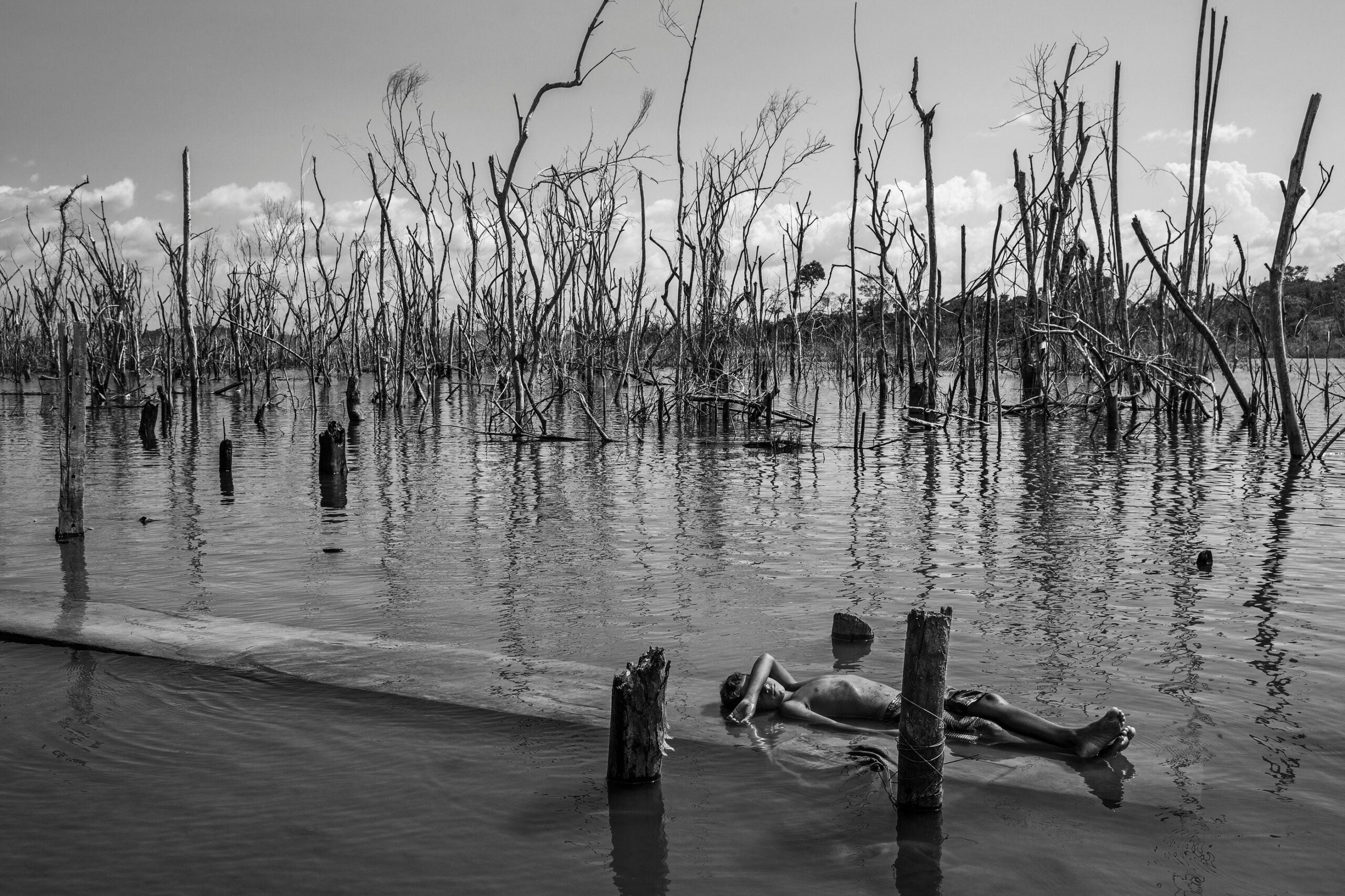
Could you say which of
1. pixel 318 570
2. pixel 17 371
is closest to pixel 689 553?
pixel 318 570

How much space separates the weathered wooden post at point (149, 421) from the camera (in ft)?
50.1

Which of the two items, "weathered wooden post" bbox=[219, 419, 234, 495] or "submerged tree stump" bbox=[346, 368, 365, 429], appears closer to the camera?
"weathered wooden post" bbox=[219, 419, 234, 495]

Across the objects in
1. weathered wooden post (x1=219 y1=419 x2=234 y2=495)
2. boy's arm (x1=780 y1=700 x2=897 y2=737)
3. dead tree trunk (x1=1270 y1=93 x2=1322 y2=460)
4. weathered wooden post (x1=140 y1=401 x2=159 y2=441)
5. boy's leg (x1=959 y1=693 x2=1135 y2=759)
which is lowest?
boy's arm (x1=780 y1=700 x2=897 y2=737)

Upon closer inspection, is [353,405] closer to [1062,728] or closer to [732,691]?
[732,691]

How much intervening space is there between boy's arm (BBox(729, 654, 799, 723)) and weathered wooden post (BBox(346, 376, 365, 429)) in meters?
14.8

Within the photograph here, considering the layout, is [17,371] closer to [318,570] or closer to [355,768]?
[318,570]

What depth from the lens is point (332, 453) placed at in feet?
37.7

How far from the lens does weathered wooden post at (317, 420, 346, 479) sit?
37.5ft

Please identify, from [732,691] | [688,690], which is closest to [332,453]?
[688,690]

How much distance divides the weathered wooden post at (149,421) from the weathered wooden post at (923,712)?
47.1 ft

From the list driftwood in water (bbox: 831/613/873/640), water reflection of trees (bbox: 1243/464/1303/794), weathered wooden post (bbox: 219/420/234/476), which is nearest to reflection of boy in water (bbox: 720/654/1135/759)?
water reflection of trees (bbox: 1243/464/1303/794)

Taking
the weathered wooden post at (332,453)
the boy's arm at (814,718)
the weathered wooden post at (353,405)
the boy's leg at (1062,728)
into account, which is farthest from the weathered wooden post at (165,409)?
the boy's leg at (1062,728)

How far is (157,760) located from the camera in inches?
154

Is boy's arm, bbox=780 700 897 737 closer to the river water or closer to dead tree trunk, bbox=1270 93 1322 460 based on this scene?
the river water
